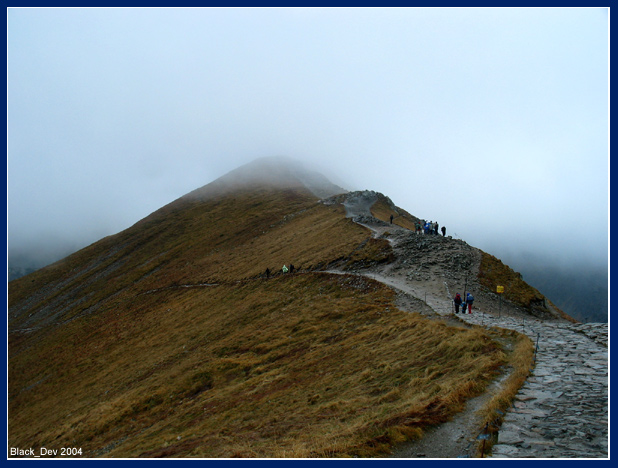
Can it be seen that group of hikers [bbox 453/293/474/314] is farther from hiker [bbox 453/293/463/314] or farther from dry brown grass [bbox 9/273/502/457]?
dry brown grass [bbox 9/273/502/457]

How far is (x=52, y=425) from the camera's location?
100 ft

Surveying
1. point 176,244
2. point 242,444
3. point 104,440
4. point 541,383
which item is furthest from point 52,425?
point 176,244

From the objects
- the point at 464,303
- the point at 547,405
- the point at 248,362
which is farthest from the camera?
the point at 248,362

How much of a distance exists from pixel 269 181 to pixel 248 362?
4922 inches

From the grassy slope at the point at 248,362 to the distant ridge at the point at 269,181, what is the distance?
59828 millimetres

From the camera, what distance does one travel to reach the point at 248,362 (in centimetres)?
2573

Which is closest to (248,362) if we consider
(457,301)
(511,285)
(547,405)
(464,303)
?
(457,301)

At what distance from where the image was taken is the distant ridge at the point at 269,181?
134 m

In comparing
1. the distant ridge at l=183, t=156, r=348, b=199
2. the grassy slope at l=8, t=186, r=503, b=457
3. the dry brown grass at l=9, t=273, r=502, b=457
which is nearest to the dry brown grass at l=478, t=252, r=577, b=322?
the grassy slope at l=8, t=186, r=503, b=457

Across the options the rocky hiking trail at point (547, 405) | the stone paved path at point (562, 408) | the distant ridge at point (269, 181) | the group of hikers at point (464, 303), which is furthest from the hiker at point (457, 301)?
the distant ridge at point (269, 181)

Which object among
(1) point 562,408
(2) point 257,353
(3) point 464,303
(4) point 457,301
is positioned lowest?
(2) point 257,353

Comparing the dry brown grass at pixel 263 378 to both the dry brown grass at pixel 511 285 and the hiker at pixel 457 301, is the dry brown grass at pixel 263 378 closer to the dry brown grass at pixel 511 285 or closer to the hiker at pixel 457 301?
the hiker at pixel 457 301

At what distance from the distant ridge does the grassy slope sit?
5983 centimetres

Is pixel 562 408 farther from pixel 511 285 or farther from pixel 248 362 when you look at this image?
pixel 511 285
